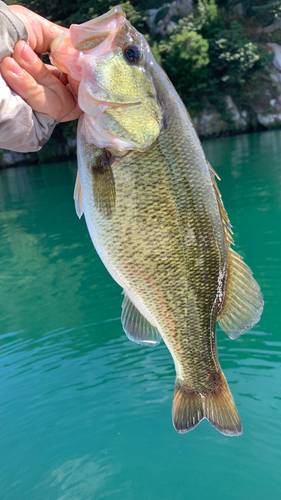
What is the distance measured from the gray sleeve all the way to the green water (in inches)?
116

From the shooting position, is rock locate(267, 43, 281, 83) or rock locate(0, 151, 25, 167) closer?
rock locate(267, 43, 281, 83)

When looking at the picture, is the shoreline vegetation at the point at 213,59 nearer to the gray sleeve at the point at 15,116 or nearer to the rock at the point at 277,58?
the rock at the point at 277,58

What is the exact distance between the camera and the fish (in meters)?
1.91

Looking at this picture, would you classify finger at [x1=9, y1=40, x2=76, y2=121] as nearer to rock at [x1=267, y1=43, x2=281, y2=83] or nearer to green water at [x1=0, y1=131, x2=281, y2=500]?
green water at [x1=0, y1=131, x2=281, y2=500]

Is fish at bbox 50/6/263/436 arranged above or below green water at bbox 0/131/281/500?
above

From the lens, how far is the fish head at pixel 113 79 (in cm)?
187

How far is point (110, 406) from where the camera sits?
4582 millimetres

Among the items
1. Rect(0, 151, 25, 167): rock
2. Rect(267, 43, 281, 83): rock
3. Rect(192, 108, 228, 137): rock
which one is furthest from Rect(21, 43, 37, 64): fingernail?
Rect(267, 43, 281, 83): rock

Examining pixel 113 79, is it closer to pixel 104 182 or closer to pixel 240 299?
pixel 104 182

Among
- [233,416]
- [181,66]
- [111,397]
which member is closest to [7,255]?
[111,397]

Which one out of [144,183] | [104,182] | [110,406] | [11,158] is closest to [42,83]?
[104,182]

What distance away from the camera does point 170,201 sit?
2021mm

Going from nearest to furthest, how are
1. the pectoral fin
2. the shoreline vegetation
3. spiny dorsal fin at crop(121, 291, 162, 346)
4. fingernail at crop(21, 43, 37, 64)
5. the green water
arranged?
1. fingernail at crop(21, 43, 37, 64)
2. the pectoral fin
3. spiny dorsal fin at crop(121, 291, 162, 346)
4. the green water
5. the shoreline vegetation

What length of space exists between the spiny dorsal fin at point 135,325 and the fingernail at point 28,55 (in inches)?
46.3
